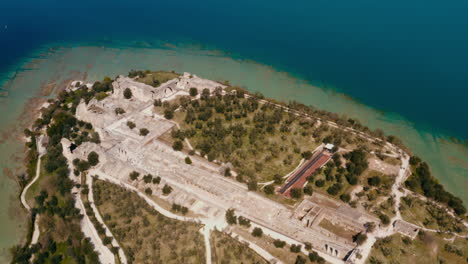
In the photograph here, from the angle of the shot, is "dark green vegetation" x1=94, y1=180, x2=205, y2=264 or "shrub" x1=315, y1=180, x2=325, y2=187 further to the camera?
"shrub" x1=315, y1=180, x2=325, y2=187

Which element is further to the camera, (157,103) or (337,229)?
(157,103)

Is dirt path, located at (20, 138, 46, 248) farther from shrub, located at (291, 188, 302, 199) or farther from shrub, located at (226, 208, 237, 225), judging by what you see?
shrub, located at (291, 188, 302, 199)

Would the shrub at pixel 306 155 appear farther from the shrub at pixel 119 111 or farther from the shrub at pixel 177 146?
the shrub at pixel 119 111

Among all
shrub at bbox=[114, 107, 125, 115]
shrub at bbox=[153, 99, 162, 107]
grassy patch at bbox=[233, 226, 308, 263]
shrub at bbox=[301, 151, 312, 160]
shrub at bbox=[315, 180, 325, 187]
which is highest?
shrub at bbox=[301, 151, 312, 160]

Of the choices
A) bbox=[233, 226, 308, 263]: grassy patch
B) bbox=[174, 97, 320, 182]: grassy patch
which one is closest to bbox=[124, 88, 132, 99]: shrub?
bbox=[174, 97, 320, 182]: grassy patch

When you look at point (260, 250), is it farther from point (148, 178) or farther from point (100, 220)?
point (100, 220)

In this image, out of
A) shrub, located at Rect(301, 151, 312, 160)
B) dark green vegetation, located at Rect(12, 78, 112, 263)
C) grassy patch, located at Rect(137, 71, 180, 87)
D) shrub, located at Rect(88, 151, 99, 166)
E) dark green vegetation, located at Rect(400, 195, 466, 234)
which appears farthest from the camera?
grassy patch, located at Rect(137, 71, 180, 87)

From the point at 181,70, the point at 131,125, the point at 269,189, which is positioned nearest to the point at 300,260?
the point at 269,189
